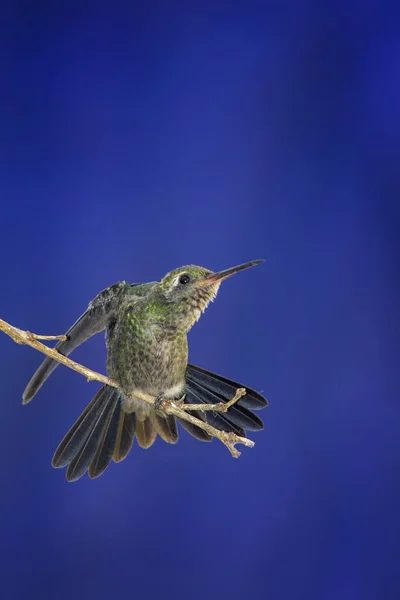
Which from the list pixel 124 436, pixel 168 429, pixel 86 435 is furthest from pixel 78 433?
pixel 168 429

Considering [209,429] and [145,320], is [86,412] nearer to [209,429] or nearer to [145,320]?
[145,320]

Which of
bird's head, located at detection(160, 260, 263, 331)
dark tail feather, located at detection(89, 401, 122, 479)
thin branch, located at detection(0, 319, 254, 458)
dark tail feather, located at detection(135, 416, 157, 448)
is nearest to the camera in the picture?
thin branch, located at detection(0, 319, 254, 458)

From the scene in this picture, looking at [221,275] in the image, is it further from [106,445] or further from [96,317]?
[106,445]

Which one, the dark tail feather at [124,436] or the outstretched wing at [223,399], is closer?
the outstretched wing at [223,399]

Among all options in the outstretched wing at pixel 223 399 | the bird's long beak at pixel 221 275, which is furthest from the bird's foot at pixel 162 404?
the bird's long beak at pixel 221 275

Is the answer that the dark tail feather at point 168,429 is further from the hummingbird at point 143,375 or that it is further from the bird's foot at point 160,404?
the bird's foot at point 160,404

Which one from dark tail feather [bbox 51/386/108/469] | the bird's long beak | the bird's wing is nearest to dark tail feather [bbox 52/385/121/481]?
dark tail feather [bbox 51/386/108/469]

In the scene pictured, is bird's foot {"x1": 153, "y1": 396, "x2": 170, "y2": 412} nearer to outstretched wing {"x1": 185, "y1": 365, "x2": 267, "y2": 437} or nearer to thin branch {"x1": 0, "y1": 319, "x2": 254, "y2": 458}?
outstretched wing {"x1": 185, "y1": 365, "x2": 267, "y2": 437}

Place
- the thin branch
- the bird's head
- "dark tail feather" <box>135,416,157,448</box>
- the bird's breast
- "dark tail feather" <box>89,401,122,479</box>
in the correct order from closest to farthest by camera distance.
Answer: the thin branch → the bird's head → the bird's breast → "dark tail feather" <box>89,401,122,479</box> → "dark tail feather" <box>135,416,157,448</box>
